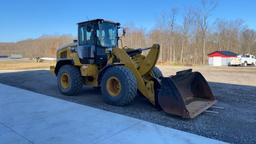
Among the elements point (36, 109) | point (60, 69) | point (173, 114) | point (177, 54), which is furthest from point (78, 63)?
point (177, 54)

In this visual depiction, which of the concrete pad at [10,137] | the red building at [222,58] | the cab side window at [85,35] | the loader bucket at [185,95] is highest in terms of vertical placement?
the cab side window at [85,35]

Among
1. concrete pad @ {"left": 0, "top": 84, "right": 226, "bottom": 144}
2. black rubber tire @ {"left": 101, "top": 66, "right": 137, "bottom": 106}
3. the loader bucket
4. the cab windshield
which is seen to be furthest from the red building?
concrete pad @ {"left": 0, "top": 84, "right": 226, "bottom": 144}

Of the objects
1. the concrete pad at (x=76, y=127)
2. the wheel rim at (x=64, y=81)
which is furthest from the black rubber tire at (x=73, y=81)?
the concrete pad at (x=76, y=127)

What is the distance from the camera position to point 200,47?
42531 millimetres

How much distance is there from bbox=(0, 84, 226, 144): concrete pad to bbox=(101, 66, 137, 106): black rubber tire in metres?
0.77

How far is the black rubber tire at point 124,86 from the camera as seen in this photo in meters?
5.60

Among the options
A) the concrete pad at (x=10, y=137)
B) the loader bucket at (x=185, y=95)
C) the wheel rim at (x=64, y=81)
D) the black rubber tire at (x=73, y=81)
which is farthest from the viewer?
the wheel rim at (x=64, y=81)

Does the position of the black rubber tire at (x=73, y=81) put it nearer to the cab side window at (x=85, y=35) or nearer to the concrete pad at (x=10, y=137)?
the cab side window at (x=85, y=35)

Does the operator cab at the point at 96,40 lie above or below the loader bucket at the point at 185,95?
above

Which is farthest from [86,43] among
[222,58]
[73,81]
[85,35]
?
[222,58]

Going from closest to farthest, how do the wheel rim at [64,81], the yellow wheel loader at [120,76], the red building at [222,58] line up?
the yellow wheel loader at [120,76]
the wheel rim at [64,81]
the red building at [222,58]

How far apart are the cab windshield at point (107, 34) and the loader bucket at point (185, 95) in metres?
2.74

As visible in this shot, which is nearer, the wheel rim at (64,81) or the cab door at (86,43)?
the cab door at (86,43)

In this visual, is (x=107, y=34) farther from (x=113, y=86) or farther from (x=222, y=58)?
(x=222, y=58)
